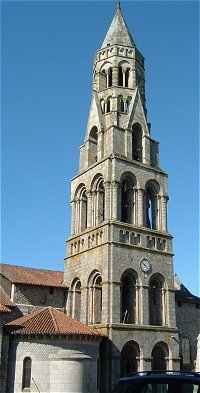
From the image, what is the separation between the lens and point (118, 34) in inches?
1646

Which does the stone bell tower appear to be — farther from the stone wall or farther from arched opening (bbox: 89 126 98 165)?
the stone wall

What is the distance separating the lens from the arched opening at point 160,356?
108 ft

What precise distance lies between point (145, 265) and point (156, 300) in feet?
9.78

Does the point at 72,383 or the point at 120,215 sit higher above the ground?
the point at 120,215

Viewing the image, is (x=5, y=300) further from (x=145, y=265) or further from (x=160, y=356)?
(x=160, y=356)

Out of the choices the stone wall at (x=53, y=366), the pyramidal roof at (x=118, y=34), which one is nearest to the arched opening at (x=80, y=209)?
the stone wall at (x=53, y=366)

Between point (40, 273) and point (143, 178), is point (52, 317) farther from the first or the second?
point (143, 178)

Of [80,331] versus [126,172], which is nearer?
[80,331]

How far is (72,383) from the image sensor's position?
88.5 feet

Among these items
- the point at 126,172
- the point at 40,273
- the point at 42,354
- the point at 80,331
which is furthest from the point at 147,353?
the point at 126,172

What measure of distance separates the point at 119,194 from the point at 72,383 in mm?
13666

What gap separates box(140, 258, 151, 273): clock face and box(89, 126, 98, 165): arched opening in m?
9.64

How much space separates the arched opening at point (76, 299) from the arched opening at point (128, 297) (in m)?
3.69

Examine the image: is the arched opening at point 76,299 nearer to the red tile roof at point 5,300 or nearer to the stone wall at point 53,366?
the red tile roof at point 5,300
